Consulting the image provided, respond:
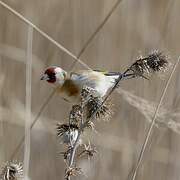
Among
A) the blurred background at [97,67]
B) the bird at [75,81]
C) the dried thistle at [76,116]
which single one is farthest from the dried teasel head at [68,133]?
the blurred background at [97,67]

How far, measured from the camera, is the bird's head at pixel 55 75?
1.57m

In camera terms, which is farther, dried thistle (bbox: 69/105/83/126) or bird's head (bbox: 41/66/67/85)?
bird's head (bbox: 41/66/67/85)

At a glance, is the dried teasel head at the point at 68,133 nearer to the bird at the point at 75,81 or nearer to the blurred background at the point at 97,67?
the bird at the point at 75,81

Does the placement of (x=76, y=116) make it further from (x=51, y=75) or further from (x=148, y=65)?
(x=51, y=75)

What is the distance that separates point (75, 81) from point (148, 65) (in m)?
0.38

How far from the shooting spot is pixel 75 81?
1.55 m

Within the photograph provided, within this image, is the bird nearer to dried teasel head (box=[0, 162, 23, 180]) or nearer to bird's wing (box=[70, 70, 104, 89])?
bird's wing (box=[70, 70, 104, 89])

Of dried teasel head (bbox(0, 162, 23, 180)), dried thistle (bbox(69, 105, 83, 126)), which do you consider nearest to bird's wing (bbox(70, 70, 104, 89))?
dried thistle (bbox(69, 105, 83, 126))

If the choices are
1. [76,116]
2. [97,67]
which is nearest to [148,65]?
[76,116]

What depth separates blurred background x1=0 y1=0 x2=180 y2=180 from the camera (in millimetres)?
2064

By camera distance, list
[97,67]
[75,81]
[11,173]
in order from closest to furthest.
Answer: [11,173], [75,81], [97,67]

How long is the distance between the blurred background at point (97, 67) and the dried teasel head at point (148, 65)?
0.77 metres

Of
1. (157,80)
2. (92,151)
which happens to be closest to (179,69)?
(157,80)

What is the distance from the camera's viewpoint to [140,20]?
2119mm
